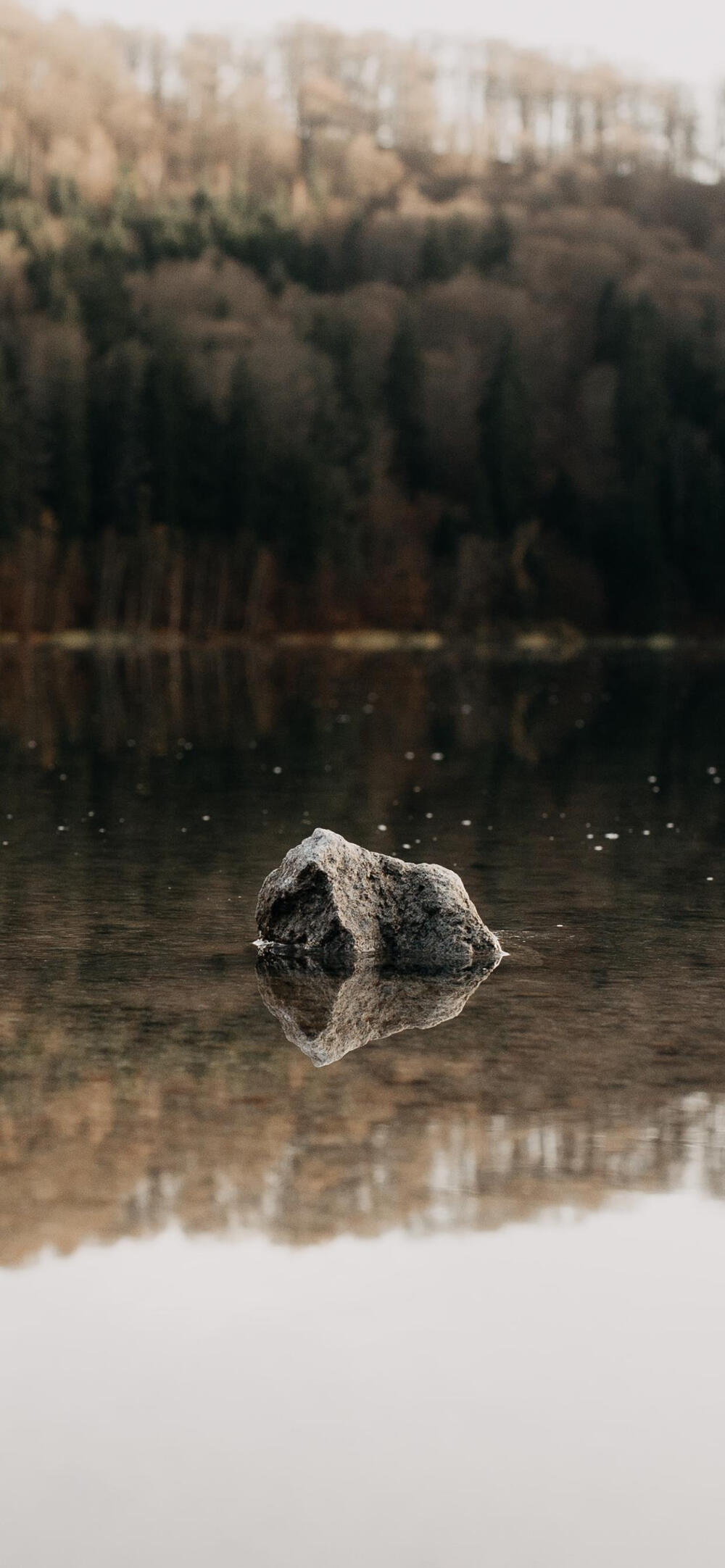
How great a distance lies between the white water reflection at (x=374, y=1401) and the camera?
4.83m

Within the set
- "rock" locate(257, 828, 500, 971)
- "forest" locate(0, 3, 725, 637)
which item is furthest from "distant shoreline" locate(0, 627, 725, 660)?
"rock" locate(257, 828, 500, 971)

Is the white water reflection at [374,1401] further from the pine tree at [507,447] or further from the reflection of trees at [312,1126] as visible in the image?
the pine tree at [507,447]

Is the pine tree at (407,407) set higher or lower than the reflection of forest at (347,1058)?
lower

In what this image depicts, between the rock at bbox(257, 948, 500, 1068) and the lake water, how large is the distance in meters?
0.11

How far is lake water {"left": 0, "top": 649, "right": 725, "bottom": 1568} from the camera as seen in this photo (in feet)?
16.4

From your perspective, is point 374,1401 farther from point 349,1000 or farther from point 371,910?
point 371,910

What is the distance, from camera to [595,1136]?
26.5 ft

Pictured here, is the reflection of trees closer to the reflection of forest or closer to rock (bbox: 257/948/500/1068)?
the reflection of forest

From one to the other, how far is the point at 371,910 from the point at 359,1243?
5.48m

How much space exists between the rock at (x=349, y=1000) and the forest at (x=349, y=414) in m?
74.8

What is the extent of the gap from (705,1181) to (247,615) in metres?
83.5

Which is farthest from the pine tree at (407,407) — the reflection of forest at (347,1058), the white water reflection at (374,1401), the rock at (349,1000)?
the white water reflection at (374,1401)

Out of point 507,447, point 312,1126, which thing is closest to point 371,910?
point 312,1126

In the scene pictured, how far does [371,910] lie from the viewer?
1227cm
